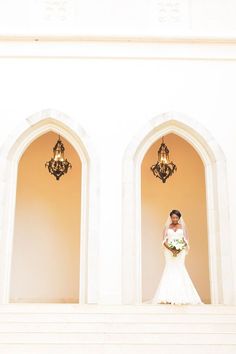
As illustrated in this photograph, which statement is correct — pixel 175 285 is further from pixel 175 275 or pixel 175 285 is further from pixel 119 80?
pixel 119 80

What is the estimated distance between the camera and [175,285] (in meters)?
7.20

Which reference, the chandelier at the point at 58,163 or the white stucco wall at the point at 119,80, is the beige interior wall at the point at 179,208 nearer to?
the chandelier at the point at 58,163

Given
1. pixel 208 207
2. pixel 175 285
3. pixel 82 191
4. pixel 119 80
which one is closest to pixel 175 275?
pixel 175 285

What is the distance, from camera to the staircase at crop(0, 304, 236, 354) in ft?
16.3

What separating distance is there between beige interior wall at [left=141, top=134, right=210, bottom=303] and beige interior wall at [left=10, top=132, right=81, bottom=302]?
1641 millimetres

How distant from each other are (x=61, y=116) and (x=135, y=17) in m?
2.43

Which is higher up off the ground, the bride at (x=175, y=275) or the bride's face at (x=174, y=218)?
the bride's face at (x=174, y=218)

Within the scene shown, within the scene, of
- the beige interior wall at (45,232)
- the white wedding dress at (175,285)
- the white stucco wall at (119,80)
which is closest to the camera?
the white wedding dress at (175,285)

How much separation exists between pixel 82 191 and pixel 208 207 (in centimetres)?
229

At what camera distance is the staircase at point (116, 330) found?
4973 millimetres

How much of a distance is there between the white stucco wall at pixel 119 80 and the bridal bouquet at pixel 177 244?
135 centimetres

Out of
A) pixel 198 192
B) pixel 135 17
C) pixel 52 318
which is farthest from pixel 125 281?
pixel 135 17

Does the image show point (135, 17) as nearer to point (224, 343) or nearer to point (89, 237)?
point (89, 237)

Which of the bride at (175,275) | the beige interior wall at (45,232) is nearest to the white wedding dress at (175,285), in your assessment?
the bride at (175,275)
